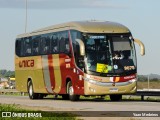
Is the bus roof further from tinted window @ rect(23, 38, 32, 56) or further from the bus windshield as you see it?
tinted window @ rect(23, 38, 32, 56)

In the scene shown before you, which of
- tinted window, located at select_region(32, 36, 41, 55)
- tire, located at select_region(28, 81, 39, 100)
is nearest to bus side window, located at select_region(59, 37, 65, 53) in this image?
tinted window, located at select_region(32, 36, 41, 55)

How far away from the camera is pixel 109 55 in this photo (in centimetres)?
2927

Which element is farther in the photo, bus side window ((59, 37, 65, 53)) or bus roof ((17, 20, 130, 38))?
bus side window ((59, 37, 65, 53))

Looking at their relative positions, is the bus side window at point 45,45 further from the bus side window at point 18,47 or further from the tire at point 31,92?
the bus side window at point 18,47

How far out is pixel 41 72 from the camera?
114ft

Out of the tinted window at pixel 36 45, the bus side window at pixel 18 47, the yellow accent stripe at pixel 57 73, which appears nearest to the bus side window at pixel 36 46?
the tinted window at pixel 36 45

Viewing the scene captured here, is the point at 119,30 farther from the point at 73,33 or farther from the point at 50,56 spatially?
the point at 50,56

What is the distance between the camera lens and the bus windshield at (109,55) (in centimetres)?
2914

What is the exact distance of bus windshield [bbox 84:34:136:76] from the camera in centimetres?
2914

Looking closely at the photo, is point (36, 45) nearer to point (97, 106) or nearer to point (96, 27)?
point (96, 27)

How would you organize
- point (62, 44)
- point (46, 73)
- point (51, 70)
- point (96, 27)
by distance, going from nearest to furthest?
point (96, 27) < point (62, 44) < point (51, 70) < point (46, 73)

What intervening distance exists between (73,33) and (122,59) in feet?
8.35

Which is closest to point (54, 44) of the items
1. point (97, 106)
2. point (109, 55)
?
point (109, 55)

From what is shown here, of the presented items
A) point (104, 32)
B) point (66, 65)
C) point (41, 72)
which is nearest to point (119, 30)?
point (104, 32)
